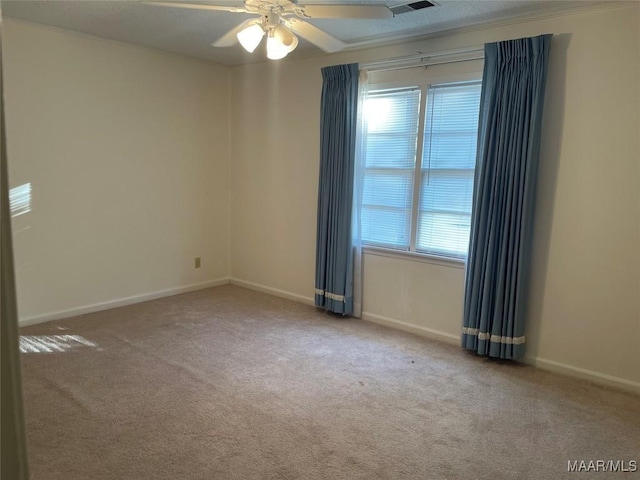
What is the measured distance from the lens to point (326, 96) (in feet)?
14.0

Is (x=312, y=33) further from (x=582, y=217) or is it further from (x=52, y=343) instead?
(x=52, y=343)

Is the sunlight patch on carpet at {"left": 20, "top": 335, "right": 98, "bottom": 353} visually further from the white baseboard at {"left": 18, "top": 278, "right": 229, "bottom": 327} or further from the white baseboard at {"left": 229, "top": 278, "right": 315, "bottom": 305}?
the white baseboard at {"left": 229, "top": 278, "right": 315, "bottom": 305}

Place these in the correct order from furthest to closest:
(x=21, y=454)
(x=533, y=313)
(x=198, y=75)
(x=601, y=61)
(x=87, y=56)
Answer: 1. (x=198, y=75)
2. (x=87, y=56)
3. (x=533, y=313)
4. (x=601, y=61)
5. (x=21, y=454)

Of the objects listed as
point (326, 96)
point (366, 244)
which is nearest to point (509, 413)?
point (366, 244)

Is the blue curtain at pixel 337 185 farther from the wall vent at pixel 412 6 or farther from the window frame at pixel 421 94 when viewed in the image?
the wall vent at pixel 412 6

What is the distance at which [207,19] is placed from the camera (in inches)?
137

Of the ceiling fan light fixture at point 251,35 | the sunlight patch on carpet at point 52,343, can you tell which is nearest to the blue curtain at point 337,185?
the ceiling fan light fixture at point 251,35

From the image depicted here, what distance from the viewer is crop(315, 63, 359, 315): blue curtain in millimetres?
4133

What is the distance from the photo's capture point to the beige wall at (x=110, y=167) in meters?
3.80

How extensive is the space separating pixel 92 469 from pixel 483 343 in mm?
2637

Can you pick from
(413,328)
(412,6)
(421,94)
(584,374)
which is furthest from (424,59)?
(584,374)

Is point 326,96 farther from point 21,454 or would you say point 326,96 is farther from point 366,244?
point 21,454

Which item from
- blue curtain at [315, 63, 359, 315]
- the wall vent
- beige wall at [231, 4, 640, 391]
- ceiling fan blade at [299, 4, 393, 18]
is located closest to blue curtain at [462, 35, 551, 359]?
beige wall at [231, 4, 640, 391]

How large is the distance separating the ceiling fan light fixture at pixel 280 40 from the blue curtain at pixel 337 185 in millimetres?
1558
